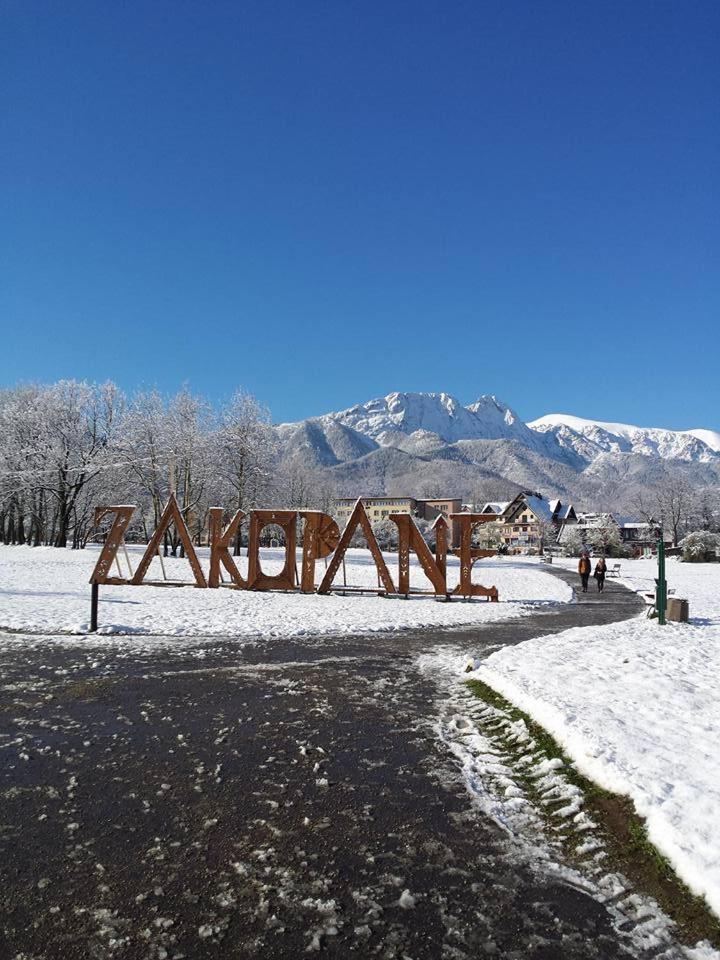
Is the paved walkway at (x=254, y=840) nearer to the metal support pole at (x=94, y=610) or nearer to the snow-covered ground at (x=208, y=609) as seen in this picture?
the metal support pole at (x=94, y=610)

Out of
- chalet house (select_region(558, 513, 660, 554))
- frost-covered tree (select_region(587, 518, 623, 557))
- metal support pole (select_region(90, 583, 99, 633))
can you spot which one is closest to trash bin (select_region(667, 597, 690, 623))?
metal support pole (select_region(90, 583, 99, 633))

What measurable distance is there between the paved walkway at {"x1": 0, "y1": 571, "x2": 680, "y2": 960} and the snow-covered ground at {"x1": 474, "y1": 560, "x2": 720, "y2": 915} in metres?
1.14

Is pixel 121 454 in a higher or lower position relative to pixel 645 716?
higher

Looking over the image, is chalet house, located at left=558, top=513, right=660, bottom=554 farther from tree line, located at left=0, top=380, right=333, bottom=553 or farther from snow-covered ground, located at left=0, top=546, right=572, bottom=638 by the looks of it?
snow-covered ground, located at left=0, top=546, right=572, bottom=638

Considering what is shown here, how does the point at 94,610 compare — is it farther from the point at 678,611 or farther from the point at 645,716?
the point at 678,611

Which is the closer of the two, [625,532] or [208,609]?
[208,609]

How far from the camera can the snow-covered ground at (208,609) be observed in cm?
1538

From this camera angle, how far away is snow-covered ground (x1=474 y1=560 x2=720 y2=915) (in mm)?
4598

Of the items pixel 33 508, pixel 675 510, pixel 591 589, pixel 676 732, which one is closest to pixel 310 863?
pixel 676 732

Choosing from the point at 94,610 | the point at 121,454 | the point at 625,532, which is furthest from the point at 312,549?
the point at 625,532

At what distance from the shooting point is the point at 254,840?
461 cm

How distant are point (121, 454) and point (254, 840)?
43.9 meters

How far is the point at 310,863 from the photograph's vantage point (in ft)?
14.1

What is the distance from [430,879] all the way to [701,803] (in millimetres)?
2420
